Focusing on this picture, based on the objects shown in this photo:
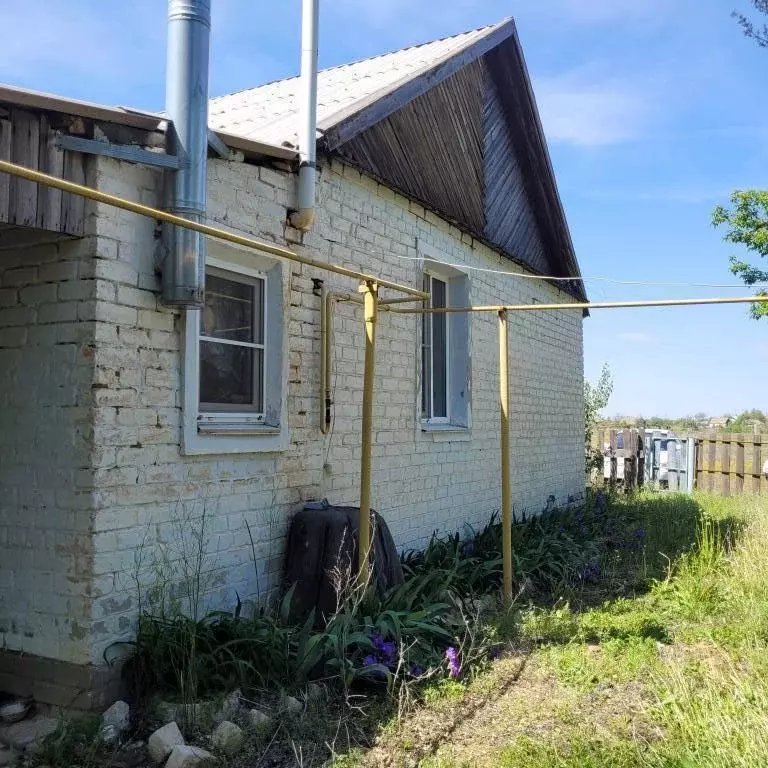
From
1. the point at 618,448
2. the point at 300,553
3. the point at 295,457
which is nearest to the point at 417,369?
the point at 295,457

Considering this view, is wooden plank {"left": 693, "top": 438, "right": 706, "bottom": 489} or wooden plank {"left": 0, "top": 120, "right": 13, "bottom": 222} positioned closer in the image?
wooden plank {"left": 0, "top": 120, "right": 13, "bottom": 222}

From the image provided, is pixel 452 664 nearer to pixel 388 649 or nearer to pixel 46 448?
pixel 388 649

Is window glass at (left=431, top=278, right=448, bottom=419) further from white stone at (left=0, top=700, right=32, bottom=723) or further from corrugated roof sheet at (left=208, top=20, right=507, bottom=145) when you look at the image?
white stone at (left=0, top=700, right=32, bottom=723)

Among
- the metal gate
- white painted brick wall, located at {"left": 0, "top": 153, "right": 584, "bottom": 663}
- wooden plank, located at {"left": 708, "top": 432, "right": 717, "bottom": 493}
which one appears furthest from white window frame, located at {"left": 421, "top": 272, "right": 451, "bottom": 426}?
wooden plank, located at {"left": 708, "top": 432, "right": 717, "bottom": 493}

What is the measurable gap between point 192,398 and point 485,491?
14.5 ft

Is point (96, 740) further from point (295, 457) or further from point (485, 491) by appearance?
point (485, 491)

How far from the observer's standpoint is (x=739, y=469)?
14.8m

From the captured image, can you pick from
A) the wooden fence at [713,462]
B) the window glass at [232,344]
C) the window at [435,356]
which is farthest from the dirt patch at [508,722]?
the wooden fence at [713,462]

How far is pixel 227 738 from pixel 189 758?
0.23 metres

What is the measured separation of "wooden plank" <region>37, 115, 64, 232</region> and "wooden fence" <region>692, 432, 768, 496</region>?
44.8ft

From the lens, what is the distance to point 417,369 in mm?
6762

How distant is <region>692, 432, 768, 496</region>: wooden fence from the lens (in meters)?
14.6

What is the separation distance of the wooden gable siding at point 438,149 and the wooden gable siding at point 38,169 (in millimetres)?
2426

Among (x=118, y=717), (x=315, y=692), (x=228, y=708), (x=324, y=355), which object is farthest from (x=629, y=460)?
(x=118, y=717)
